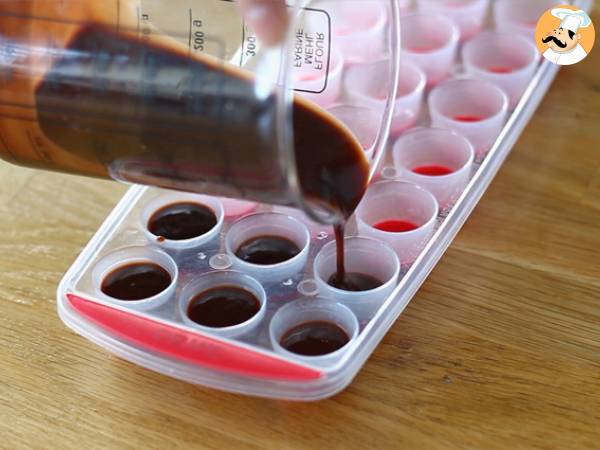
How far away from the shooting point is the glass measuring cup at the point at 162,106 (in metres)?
0.66

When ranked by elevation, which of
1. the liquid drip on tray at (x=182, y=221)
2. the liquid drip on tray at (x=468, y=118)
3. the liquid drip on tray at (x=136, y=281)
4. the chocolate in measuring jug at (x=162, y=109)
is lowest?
the liquid drip on tray at (x=136, y=281)

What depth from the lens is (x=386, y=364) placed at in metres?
0.80

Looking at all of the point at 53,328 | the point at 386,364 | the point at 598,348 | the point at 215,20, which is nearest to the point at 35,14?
the point at 215,20

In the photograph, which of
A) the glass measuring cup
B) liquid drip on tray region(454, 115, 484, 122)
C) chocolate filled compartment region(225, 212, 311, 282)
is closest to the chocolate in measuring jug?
the glass measuring cup

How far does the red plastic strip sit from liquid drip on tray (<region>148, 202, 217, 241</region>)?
108 mm

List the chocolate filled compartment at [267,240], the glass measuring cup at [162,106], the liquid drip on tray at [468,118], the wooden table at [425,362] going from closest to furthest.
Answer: the glass measuring cup at [162,106], the wooden table at [425,362], the chocolate filled compartment at [267,240], the liquid drip on tray at [468,118]

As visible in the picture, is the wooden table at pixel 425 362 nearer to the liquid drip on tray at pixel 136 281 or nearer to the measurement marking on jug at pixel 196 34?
the liquid drip on tray at pixel 136 281

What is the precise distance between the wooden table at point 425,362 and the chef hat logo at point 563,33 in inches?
5.7

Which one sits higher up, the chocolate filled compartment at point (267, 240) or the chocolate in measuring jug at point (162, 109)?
the chocolate in measuring jug at point (162, 109)

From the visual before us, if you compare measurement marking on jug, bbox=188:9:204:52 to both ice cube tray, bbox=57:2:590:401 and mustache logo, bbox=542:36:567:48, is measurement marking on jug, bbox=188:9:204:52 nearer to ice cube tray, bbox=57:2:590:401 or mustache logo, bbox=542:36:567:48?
ice cube tray, bbox=57:2:590:401

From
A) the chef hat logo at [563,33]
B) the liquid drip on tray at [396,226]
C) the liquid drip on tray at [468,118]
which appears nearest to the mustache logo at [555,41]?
the chef hat logo at [563,33]

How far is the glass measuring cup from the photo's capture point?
0.66 m

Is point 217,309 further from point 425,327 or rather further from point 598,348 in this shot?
point 598,348

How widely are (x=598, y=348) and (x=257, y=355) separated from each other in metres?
0.29
